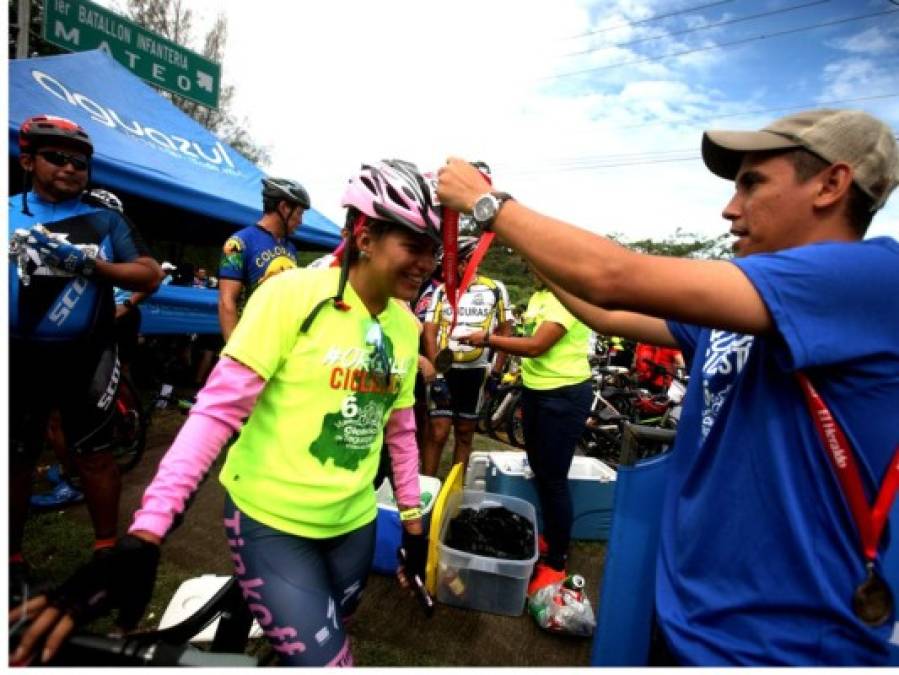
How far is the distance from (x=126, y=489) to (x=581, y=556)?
13.4 ft

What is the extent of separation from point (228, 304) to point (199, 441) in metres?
2.83

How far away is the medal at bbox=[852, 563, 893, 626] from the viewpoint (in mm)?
1146

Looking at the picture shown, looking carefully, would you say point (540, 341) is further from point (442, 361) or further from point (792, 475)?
point (792, 475)

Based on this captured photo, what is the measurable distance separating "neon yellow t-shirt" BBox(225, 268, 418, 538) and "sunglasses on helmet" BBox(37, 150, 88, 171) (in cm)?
214

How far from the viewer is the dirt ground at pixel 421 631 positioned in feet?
9.59

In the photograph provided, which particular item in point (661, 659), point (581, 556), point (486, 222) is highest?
point (486, 222)

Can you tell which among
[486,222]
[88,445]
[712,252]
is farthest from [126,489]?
[712,252]

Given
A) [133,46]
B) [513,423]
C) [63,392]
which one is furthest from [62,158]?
[133,46]

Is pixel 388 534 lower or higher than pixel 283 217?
lower

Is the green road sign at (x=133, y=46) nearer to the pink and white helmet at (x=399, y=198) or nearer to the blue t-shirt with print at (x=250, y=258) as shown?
the blue t-shirt with print at (x=250, y=258)

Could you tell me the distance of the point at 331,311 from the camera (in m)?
1.69

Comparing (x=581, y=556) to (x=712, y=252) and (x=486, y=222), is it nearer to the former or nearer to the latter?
(x=486, y=222)

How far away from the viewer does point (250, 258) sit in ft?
13.2

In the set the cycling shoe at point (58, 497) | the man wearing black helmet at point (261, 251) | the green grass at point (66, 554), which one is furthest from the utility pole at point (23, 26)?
the green grass at point (66, 554)
